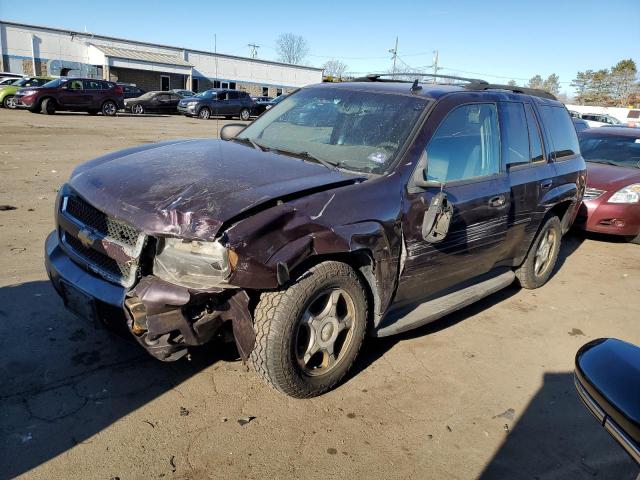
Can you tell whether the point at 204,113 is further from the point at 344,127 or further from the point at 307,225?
the point at 307,225

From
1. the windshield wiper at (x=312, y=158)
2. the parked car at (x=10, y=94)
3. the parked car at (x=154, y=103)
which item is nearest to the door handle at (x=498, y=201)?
the windshield wiper at (x=312, y=158)

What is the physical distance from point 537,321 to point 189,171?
344 centimetres

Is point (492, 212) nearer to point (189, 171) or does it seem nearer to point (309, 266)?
point (309, 266)

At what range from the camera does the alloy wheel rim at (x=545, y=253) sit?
206 inches

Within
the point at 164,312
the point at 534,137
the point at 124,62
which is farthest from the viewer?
the point at 124,62

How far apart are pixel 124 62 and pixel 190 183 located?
44611mm

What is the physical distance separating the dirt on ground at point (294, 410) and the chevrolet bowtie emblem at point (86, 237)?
476mm

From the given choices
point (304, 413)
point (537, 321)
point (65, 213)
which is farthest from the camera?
point (537, 321)

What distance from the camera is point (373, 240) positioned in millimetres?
3033

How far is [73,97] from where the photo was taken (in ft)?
74.9

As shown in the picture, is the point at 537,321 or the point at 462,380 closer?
the point at 462,380

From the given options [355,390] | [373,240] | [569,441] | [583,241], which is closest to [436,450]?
[355,390]

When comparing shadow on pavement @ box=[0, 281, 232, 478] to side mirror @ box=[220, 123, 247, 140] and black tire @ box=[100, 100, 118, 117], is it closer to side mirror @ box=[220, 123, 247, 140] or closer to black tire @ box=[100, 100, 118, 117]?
side mirror @ box=[220, 123, 247, 140]

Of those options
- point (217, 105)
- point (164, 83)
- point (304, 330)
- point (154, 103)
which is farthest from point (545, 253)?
point (164, 83)
